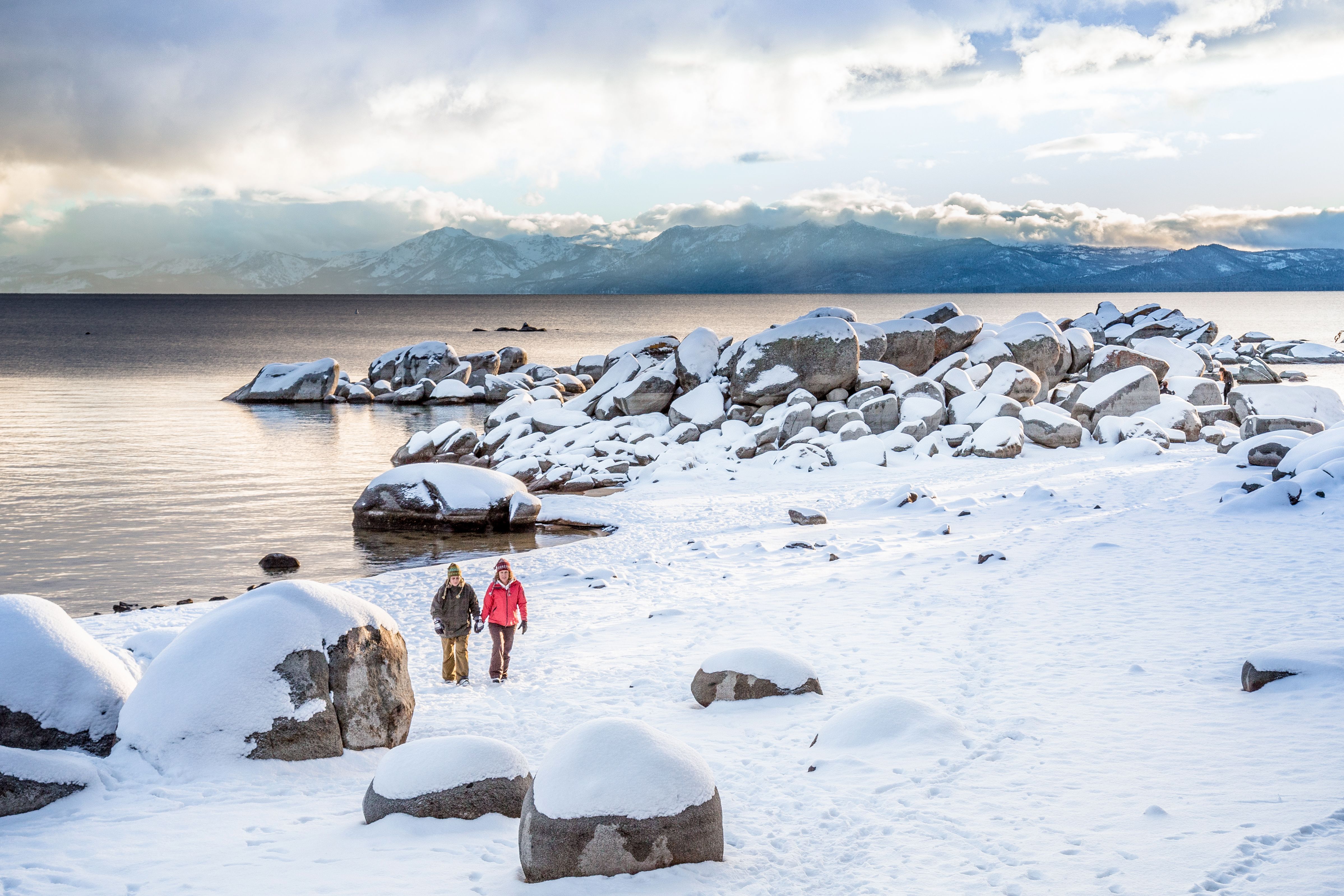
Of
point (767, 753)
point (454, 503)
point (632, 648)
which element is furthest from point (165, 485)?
point (767, 753)

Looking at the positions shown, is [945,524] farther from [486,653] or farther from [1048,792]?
[1048,792]

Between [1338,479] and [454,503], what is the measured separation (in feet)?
62.6

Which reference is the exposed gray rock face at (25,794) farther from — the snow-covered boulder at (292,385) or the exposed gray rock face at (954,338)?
the snow-covered boulder at (292,385)

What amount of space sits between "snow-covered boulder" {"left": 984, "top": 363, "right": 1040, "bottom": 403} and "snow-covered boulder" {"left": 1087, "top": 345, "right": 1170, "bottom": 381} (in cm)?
A: 297

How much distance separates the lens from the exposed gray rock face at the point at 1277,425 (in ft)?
80.9

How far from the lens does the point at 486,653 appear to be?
1330 cm

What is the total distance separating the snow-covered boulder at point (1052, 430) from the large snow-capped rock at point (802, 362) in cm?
617

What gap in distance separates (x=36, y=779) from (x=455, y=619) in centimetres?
514

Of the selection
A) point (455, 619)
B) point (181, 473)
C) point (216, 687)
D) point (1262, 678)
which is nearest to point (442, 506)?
point (455, 619)

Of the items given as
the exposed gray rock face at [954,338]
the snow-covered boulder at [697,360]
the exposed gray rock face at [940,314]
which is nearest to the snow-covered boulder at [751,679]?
the snow-covered boulder at [697,360]

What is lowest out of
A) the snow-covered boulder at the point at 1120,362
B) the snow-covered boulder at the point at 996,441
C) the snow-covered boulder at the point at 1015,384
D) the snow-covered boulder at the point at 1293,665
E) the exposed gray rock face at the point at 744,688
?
the exposed gray rock face at the point at 744,688

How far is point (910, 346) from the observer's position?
36062mm

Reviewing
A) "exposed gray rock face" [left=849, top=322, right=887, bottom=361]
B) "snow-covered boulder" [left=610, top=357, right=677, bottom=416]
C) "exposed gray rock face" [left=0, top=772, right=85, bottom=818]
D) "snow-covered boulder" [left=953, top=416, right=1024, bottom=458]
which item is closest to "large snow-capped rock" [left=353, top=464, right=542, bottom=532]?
"snow-covered boulder" [left=610, top=357, right=677, bottom=416]

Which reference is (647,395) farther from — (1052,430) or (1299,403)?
(1299,403)
